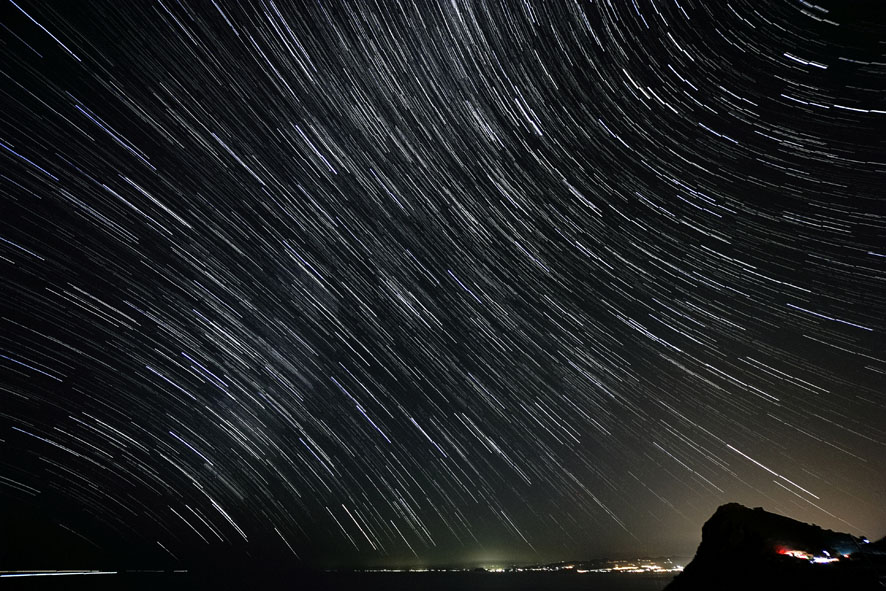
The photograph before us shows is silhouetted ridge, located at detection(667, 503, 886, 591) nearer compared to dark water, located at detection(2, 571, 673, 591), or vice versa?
silhouetted ridge, located at detection(667, 503, 886, 591)

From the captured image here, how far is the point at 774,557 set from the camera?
27438 mm

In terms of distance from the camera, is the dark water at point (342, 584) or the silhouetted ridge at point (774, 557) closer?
the silhouetted ridge at point (774, 557)

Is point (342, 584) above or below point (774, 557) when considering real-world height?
below

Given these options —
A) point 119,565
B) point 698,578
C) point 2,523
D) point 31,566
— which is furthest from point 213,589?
point 2,523

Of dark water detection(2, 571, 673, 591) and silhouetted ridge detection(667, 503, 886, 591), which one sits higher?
silhouetted ridge detection(667, 503, 886, 591)

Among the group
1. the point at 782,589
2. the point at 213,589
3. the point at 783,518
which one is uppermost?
the point at 782,589

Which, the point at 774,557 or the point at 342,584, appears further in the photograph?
the point at 342,584

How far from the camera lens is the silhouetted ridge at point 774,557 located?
23859 mm

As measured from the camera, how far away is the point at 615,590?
64500 millimetres

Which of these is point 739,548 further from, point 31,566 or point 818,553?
point 31,566

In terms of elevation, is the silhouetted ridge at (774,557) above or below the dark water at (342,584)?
above

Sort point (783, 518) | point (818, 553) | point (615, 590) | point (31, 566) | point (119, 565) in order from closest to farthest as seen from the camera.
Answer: point (818, 553) < point (783, 518) < point (615, 590) < point (31, 566) < point (119, 565)

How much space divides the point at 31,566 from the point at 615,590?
165 metres

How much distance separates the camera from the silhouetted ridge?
23.9 m
